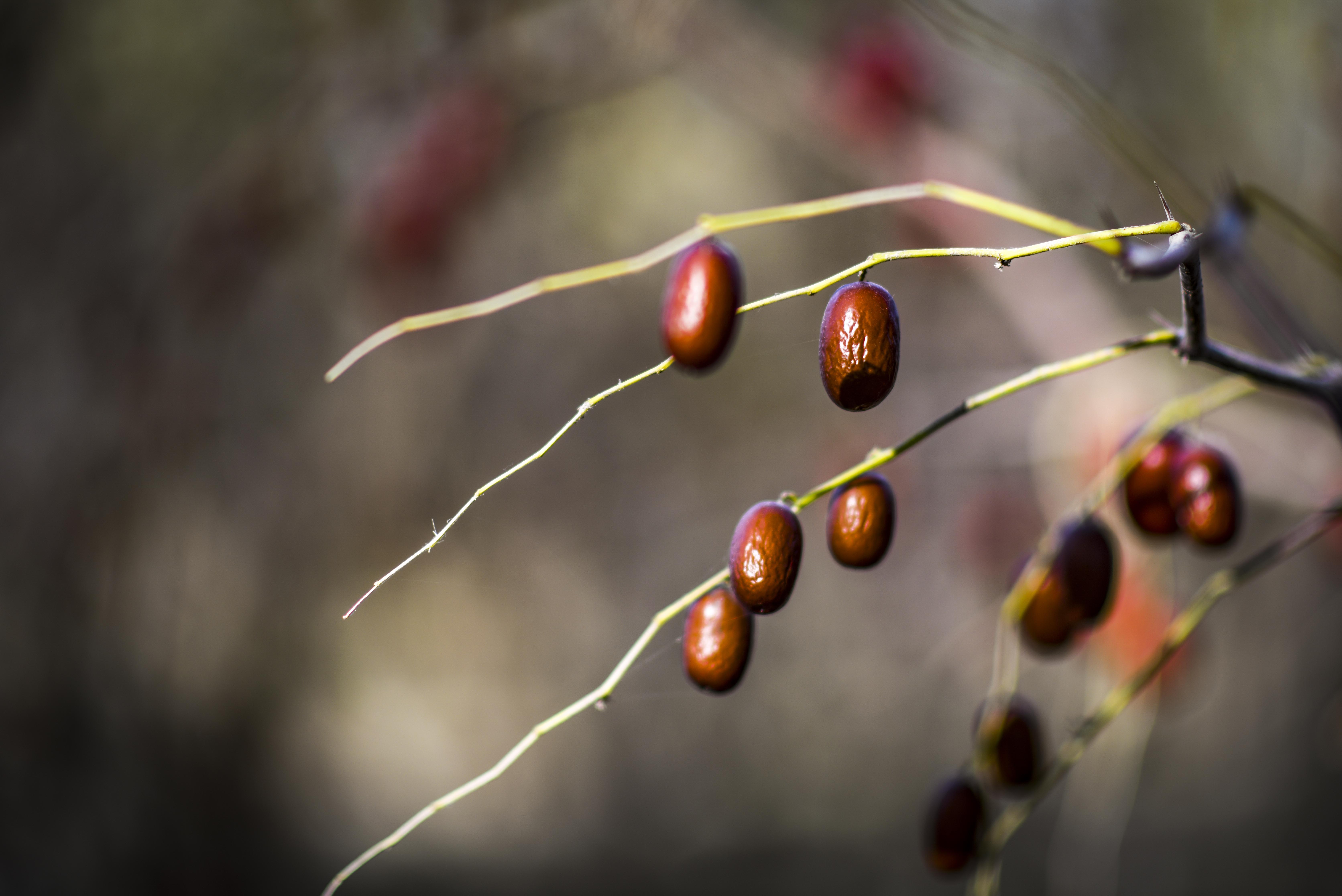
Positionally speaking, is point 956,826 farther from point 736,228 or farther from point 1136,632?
point 1136,632

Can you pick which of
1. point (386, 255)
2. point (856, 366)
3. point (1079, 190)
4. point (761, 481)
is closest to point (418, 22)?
point (386, 255)

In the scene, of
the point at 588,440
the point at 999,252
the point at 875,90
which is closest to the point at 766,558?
the point at 999,252

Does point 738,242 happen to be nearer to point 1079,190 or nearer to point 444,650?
point 1079,190

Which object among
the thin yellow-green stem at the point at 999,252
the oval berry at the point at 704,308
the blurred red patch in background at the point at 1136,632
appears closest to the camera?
the thin yellow-green stem at the point at 999,252

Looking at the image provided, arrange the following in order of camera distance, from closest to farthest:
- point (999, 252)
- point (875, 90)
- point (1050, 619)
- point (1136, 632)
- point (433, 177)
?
point (999, 252) < point (1050, 619) < point (1136, 632) < point (875, 90) < point (433, 177)

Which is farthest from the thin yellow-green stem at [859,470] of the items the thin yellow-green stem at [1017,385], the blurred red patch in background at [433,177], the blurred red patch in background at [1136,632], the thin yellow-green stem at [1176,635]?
the blurred red patch in background at [433,177]

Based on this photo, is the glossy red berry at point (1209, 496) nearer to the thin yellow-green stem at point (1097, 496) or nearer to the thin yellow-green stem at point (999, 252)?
the thin yellow-green stem at point (1097, 496)

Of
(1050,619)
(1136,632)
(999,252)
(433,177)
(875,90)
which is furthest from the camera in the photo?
(433,177)

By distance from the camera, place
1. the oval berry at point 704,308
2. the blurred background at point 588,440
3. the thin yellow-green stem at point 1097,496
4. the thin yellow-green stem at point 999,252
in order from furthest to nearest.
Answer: the blurred background at point 588,440, the thin yellow-green stem at point 1097,496, the oval berry at point 704,308, the thin yellow-green stem at point 999,252
